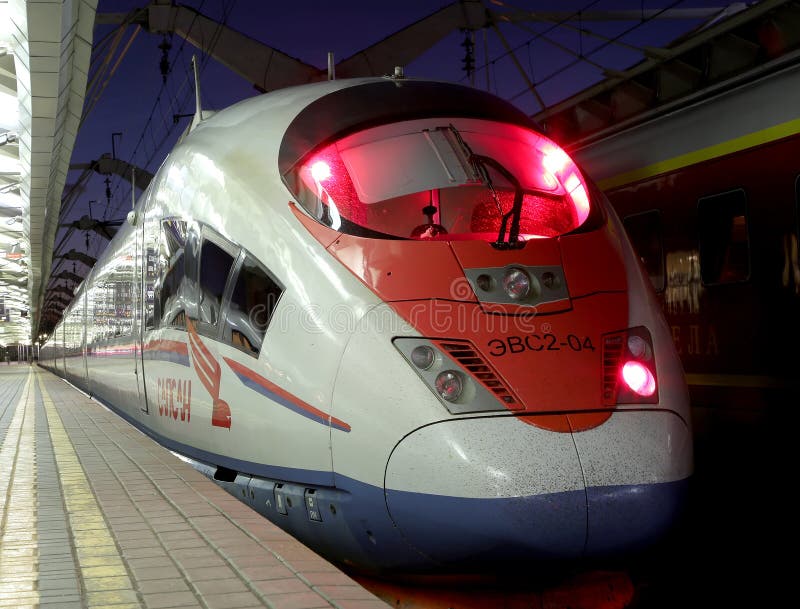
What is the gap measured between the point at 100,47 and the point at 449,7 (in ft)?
26.5

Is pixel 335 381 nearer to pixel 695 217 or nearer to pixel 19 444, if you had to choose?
pixel 695 217

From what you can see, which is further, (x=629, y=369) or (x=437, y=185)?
(x=437, y=185)

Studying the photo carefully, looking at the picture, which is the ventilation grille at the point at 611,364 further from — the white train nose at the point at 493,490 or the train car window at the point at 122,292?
the train car window at the point at 122,292

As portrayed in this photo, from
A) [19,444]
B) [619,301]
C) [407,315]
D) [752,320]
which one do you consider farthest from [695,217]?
[19,444]

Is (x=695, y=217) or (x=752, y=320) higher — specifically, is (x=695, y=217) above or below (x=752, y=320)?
Answer: above

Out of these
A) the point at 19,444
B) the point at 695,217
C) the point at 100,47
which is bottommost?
the point at 19,444

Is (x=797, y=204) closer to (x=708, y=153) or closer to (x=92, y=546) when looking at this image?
(x=708, y=153)

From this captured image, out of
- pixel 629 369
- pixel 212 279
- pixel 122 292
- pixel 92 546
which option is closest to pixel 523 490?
pixel 629 369

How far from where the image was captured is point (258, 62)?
22.5 m

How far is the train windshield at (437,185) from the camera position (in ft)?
17.8

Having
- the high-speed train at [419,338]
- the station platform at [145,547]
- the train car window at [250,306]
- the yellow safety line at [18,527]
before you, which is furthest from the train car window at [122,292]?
the train car window at [250,306]

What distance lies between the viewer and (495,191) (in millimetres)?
5652

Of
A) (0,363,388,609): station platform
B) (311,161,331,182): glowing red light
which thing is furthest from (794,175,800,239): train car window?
(0,363,388,609): station platform

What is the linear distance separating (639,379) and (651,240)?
398 cm
